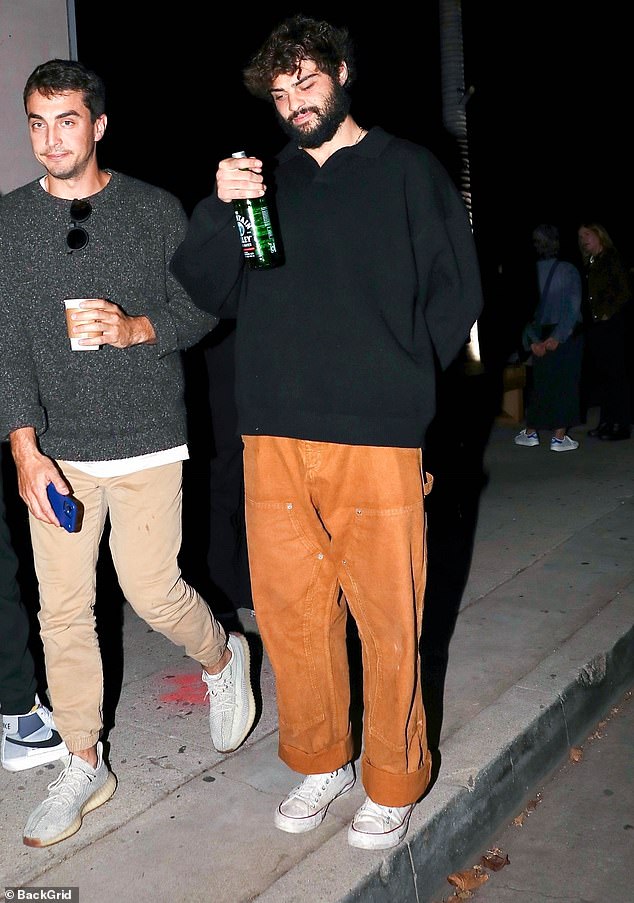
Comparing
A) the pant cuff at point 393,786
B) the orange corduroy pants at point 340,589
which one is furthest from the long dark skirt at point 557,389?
the pant cuff at point 393,786

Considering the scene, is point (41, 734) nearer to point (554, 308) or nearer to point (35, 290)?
point (35, 290)

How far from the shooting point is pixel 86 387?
2.88m

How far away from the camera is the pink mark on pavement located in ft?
12.5

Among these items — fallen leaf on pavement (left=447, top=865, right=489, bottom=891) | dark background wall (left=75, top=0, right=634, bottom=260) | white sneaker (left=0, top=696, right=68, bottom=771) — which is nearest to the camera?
fallen leaf on pavement (left=447, top=865, right=489, bottom=891)

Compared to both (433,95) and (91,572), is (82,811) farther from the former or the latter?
(433,95)

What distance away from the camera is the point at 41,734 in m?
3.36

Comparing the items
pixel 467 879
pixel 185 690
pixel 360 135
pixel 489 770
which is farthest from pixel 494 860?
pixel 360 135

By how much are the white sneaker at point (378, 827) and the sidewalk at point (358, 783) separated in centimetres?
3

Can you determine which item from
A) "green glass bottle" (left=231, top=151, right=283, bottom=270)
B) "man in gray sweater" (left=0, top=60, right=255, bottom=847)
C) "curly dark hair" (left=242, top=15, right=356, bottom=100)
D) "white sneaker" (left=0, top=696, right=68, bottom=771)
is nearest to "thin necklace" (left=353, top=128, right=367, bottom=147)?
"curly dark hair" (left=242, top=15, right=356, bottom=100)

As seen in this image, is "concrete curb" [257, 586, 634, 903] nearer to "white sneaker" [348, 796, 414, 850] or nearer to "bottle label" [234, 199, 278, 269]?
"white sneaker" [348, 796, 414, 850]

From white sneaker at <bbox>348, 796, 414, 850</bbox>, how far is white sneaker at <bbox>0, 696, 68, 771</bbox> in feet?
3.53

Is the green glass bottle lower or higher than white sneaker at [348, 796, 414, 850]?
higher

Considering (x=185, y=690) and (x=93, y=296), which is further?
(x=185, y=690)

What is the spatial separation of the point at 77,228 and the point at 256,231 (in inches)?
24.7
